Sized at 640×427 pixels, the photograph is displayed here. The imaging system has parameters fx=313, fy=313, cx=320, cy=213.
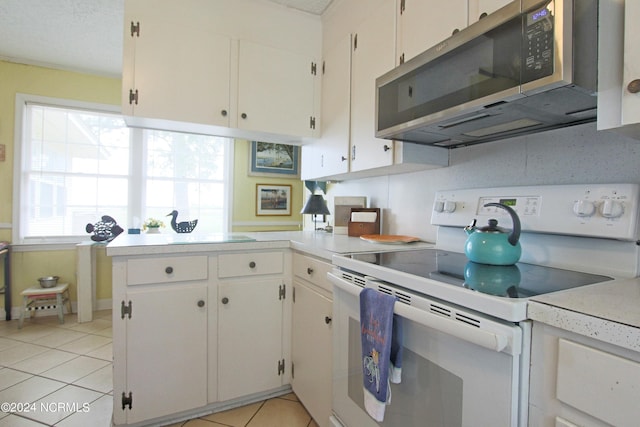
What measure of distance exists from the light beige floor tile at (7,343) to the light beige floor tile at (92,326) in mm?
392

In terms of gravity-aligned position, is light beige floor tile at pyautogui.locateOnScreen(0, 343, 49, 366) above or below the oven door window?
below

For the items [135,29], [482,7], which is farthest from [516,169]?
[135,29]

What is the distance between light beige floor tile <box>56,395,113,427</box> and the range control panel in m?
2.04

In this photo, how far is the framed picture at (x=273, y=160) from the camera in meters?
4.20

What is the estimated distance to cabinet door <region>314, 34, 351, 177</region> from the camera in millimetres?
1920

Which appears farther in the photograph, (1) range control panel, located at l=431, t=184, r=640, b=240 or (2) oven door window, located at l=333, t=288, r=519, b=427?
(1) range control panel, located at l=431, t=184, r=640, b=240

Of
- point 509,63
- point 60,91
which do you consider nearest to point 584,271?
point 509,63

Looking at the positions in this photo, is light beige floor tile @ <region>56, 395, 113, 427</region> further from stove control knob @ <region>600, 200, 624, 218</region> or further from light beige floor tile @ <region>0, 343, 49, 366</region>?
stove control knob @ <region>600, 200, 624, 218</region>

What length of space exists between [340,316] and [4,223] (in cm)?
374

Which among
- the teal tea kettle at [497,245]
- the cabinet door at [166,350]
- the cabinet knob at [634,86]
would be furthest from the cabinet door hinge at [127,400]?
the cabinet knob at [634,86]

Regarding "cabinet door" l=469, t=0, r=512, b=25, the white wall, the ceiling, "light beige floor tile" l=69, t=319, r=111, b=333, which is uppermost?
the ceiling

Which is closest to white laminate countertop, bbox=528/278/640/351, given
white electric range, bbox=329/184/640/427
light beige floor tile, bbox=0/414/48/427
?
white electric range, bbox=329/184/640/427

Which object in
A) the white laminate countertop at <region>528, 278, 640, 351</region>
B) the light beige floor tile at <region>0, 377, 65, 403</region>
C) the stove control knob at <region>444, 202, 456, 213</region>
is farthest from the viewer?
the light beige floor tile at <region>0, 377, 65, 403</region>

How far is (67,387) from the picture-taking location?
1.92 metres
